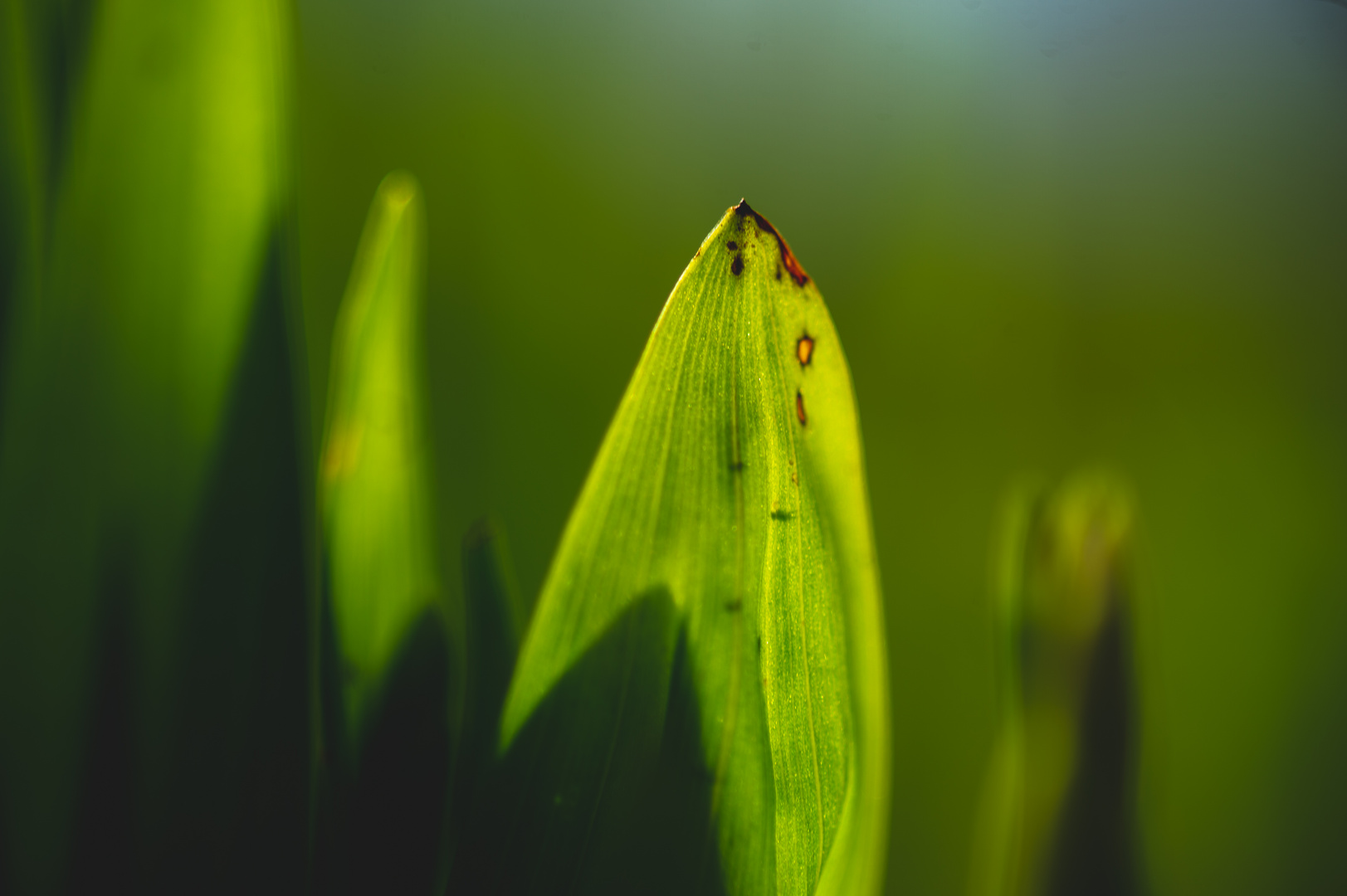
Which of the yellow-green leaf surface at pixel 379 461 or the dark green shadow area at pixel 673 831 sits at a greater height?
the yellow-green leaf surface at pixel 379 461

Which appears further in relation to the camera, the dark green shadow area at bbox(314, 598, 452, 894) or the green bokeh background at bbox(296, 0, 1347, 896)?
the green bokeh background at bbox(296, 0, 1347, 896)

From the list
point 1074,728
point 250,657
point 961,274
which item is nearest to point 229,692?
point 250,657

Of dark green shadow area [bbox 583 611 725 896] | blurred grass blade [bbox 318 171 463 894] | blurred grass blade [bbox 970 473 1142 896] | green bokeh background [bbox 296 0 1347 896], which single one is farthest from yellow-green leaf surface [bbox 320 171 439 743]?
green bokeh background [bbox 296 0 1347 896]

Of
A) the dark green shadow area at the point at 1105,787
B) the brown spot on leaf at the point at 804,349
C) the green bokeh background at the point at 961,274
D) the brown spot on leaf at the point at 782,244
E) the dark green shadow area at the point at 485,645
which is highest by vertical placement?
the green bokeh background at the point at 961,274

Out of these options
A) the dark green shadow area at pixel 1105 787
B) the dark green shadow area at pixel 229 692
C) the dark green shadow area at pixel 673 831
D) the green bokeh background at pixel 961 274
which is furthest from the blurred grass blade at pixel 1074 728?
→ the green bokeh background at pixel 961 274

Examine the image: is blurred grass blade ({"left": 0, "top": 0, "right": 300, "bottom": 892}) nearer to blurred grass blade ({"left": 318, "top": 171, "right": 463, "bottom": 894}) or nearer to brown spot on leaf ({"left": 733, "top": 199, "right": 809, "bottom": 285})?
blurred grass blade ({"left": 318, "top": 171, "right": 463, "bottom": 894})

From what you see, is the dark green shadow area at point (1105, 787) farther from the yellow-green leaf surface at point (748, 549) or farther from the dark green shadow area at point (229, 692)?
the dark green shadow area at point (229, 692)

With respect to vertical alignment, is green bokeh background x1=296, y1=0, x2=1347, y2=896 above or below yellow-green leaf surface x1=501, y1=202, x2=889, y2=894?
above
